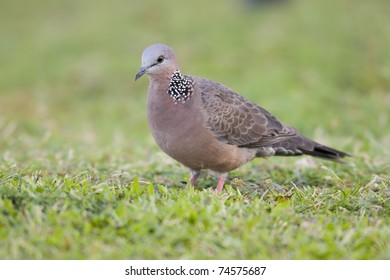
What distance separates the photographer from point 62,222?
3887mm

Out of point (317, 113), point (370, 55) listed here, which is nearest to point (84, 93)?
point (317, 113)

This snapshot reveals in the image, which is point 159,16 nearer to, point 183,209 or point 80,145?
point 80,145

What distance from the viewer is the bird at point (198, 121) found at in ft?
17.3

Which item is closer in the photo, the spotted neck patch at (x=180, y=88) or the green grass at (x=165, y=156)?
the green grass at (x=165, y=156)

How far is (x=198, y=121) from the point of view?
534 cm

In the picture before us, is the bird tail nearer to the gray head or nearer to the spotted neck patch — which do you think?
the spotted neck patch

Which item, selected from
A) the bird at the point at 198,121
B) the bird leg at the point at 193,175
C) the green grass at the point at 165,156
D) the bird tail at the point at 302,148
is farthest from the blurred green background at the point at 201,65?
the bird at the point at 198,121

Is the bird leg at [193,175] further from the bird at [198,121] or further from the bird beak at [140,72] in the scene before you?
the bird beak at [140,72]

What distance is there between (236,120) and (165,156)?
121 cm

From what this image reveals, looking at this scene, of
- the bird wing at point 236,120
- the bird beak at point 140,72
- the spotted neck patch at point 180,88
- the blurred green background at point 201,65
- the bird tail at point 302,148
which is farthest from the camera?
the blurred green background at point 201,65

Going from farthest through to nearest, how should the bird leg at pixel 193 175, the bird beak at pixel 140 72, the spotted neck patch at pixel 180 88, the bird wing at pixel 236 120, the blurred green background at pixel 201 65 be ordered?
the blurred green background at pixel 201 65
the bird leg at pixel 193 175
the bird wing at pixel 236 120
the spotted neck patch at pixel 180 88
the bird beak at pixel 140 72

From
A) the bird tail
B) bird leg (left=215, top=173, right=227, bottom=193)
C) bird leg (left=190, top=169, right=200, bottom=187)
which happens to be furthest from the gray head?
the bird tail

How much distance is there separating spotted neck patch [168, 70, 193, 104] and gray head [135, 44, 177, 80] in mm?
106

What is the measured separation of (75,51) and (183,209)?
1036cm
